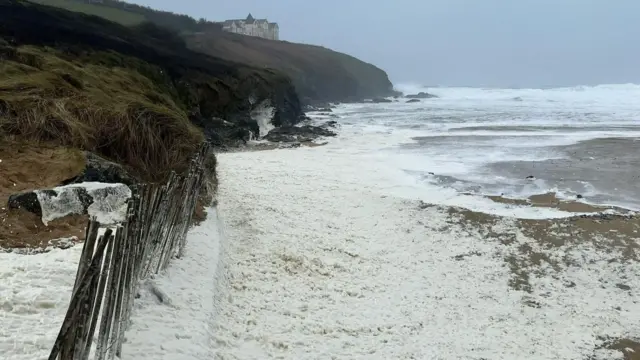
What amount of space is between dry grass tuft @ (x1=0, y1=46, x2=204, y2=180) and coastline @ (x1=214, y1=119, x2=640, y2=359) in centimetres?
164

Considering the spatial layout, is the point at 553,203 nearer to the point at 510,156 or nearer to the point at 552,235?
the point at 552,235

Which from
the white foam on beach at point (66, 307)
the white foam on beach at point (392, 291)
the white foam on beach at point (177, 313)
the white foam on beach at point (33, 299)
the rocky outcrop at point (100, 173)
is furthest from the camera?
the rocky outcrop at point (100, 173)

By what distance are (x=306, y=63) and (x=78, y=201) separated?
67.3 m

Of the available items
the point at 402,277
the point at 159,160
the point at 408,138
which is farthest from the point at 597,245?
the point at 408,138

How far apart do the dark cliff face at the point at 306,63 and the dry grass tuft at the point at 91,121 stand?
134 ft

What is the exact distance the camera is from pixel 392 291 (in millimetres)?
7320

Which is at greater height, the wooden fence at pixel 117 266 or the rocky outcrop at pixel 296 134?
the wooden fence at pixel 117 266

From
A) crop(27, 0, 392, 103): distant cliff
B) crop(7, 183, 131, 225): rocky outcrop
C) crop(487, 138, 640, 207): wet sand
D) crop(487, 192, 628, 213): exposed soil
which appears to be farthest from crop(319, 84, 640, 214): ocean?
crop(27, 0, 392, 103): distant cliff

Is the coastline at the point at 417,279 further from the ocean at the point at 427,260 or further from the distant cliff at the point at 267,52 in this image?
the distant cliff at the point at 267,52

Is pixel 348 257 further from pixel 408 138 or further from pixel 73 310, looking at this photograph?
pixel 408 138

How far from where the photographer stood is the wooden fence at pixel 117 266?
2.99 meters

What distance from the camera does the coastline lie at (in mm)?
5957

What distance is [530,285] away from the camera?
307 inches

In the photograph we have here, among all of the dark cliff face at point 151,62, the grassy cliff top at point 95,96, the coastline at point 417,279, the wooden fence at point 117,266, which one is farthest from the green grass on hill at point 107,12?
the wooden fence at point 117,266
